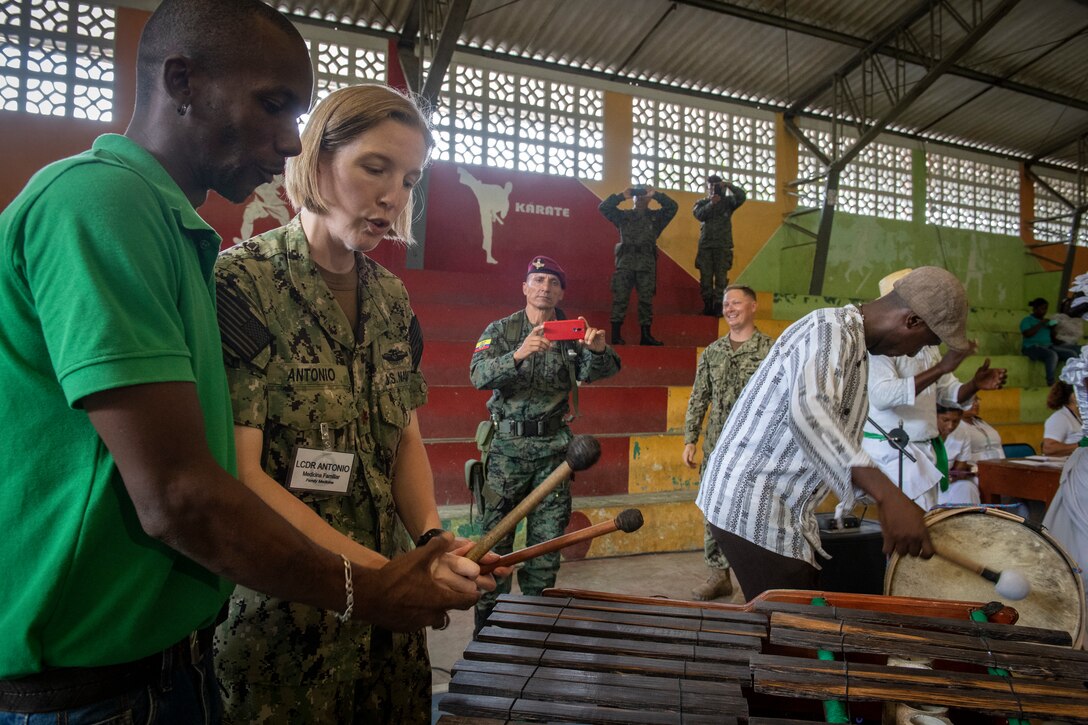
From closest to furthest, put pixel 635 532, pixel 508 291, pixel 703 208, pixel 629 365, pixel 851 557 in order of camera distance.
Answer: pixel 851 557, pixel 635 532, pixel 629 365, pixel 703 208, pixel 508 291

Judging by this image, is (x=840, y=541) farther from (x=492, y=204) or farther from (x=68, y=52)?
(x=68, y=52)

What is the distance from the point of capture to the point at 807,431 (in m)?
1.80

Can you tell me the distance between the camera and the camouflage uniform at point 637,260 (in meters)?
7.08

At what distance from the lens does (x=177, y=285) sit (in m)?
0.78

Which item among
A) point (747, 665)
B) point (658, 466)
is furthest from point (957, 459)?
point (747, 665)

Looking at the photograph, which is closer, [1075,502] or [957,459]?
[1075,502]

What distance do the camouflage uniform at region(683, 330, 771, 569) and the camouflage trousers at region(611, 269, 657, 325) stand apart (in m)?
2.66

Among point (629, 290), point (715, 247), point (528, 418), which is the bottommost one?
point (528, 418)

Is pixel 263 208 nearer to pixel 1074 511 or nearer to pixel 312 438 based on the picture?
pixel 312 438

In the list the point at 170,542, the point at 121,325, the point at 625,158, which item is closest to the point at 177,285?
the point at 121,325

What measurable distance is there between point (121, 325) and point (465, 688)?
84cm

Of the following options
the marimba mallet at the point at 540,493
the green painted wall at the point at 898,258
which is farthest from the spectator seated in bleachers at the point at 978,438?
the green painted wall at the point at 898,258

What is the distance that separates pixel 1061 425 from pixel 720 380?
2.81 m

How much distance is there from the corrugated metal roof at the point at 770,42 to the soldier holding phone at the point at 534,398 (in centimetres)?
Answer: 463
